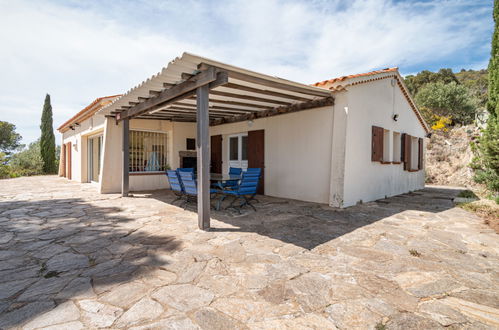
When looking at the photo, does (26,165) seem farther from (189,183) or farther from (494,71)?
(494,71)

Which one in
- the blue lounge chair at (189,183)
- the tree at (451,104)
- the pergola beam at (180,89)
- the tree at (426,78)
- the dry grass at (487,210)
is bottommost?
the dry grass at (487,210)

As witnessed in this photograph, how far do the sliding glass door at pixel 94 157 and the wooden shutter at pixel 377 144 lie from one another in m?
10.9

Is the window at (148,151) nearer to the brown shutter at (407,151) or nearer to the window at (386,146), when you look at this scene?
the window at (386,146)

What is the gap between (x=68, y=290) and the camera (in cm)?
231

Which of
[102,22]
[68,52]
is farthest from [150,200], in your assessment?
[68,52]

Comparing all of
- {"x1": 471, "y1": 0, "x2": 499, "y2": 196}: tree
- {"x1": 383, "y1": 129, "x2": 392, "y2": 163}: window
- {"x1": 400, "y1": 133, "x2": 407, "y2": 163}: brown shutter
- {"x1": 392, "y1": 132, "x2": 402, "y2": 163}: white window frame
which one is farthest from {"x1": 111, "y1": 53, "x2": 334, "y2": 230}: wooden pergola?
{"x1": 400, "y1": 133, "x2": 407, "y2": 163}: brown shutter

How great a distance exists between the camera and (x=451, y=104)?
20250 mm

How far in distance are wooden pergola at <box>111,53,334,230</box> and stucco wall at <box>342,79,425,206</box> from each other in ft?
3.02

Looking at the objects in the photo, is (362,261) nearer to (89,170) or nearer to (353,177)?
(353,177)

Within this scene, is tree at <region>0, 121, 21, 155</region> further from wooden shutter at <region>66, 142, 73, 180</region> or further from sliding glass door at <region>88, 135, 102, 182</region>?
sliding glass door at <region>88, 135, 102, 182</region>

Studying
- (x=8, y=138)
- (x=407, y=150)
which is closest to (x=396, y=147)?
(x=407, y=150)

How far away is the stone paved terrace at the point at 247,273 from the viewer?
1.94m

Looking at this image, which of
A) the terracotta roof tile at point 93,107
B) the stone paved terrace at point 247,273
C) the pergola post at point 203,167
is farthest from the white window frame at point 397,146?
the terracotta roof tile at point 93,107

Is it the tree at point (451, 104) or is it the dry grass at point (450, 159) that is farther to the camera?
the tree at point (451, 104)
